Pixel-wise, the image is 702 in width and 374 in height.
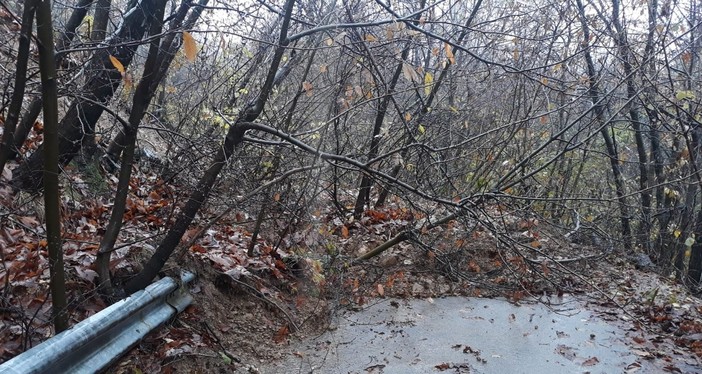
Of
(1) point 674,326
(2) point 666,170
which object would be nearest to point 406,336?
(1) point 674,326

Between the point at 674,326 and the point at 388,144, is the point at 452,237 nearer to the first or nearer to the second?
the point at 388,144

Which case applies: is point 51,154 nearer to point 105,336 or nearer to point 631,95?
point 105,336

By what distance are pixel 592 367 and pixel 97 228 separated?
483 cm

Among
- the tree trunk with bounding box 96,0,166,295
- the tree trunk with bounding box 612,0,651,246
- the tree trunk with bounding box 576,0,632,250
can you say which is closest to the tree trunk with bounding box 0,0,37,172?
the tree trunk with bounding box 96,0,166,295

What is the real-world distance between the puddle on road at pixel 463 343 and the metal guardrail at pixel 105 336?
103 cm

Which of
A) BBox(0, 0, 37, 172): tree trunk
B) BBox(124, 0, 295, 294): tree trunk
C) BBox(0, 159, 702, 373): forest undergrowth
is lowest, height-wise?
BBox(0, 159, 702, 373): forest undergrowth

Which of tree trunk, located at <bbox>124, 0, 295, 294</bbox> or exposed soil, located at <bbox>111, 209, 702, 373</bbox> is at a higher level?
tree trunk, located at <bbox>124, 0, 295, 294</bbox>

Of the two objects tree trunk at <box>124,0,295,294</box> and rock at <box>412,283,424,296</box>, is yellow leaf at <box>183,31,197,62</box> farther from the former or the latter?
rock at <box>412,283,424,296</box>

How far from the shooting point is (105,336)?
3598 millimetres

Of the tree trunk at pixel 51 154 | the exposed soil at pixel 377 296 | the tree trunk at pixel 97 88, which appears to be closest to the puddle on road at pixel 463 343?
the exposed soil at pixel 377 296

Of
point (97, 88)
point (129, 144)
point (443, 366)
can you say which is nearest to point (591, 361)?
point (443, 366)

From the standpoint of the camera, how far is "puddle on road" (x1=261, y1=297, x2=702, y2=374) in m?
5.29

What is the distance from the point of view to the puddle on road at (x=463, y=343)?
17.4 ft

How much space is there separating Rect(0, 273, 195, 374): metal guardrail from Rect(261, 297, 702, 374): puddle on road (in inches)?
40.5
